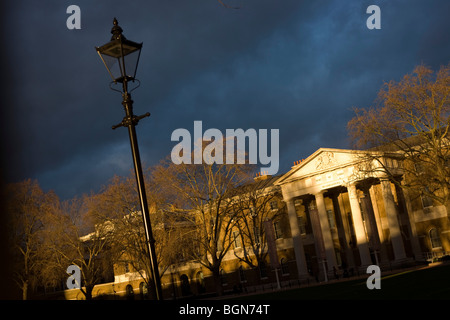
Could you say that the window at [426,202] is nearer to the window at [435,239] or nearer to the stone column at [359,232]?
the window at [435,239]

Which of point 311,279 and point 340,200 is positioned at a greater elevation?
point 340,200

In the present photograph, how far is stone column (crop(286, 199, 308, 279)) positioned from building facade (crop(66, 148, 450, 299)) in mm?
112

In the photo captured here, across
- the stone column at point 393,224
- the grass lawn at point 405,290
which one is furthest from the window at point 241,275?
the grass lawn at point 405,290

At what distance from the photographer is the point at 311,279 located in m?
55.7

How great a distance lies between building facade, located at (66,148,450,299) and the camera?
50244 millimetres

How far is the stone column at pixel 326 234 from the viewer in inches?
2169

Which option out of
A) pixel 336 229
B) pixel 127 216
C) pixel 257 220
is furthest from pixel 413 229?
pixel 127 216

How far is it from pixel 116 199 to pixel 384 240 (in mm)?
28876

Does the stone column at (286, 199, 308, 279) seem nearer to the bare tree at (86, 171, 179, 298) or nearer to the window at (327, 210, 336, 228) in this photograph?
the window at (327, 210, 336, 228)

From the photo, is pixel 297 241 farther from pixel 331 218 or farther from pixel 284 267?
pixel 284 267

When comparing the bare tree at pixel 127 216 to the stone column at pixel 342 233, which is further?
the stone column at pixel 342 233

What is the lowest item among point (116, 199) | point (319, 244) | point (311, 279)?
point (311, 279)
